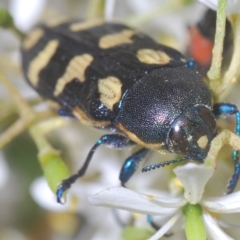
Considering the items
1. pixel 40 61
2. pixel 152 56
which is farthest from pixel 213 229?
pixel 40 61

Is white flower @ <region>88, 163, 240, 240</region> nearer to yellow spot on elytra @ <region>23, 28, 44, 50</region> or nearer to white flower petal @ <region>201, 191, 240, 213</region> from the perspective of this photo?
white flower petal @ <region>201, 191, 240, 213</region>

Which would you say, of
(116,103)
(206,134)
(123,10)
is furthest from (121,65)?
(123,10)

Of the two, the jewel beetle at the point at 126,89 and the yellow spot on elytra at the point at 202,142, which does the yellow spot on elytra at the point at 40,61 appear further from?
the yellow spot on elytra at the point at 202,142

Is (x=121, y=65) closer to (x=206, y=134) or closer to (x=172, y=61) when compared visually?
(x=172, y=61)

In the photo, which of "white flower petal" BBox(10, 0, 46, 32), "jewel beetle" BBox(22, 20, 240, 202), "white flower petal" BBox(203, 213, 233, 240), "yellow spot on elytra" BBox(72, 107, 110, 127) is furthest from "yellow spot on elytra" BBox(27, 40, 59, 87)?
"white flower petal" BBox(203, 213, 233, 240)

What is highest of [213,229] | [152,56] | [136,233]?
[152,56]

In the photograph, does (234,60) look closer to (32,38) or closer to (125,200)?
(125,200)
